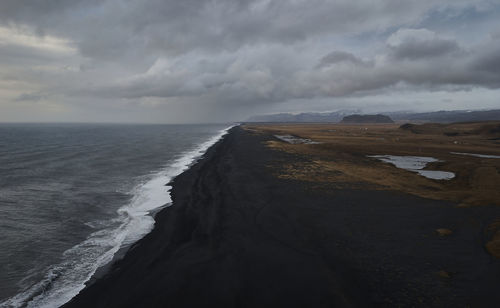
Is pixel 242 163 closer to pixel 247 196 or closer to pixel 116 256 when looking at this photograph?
pixel 247 196

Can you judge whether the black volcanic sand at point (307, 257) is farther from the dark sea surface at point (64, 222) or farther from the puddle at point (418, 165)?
the puddle at point (418, 165)

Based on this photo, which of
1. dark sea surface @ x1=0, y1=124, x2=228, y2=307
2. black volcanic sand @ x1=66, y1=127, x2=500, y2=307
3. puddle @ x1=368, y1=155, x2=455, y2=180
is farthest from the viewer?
puddle @ x1=368, y1=155, x2=455, y2=180

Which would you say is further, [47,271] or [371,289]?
[47,271]

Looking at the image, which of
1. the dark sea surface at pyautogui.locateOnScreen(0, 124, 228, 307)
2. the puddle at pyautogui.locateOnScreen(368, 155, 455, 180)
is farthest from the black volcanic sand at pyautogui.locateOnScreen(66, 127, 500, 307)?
the puddle at pyautogui.locateOnScreen(368, 155, 455, 180)

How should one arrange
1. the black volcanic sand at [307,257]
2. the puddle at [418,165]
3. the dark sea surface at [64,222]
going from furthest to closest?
1. the puddle at [418,165]
2. the dark sea surface at [64,222]
3. the black volcanic sand at [307,257]

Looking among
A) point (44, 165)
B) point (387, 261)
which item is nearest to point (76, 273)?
point (387, 261)

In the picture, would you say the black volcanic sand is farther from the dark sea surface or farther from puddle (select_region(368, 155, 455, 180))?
puddle (select_region(368, 155, 455, 180))

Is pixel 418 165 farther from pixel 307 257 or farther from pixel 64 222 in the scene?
pixel 64 222

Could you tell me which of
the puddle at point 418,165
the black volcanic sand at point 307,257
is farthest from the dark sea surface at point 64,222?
the puddle at point 418,165

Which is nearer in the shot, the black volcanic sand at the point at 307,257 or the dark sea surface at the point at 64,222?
the black volcanic sand at the point at 307,257
